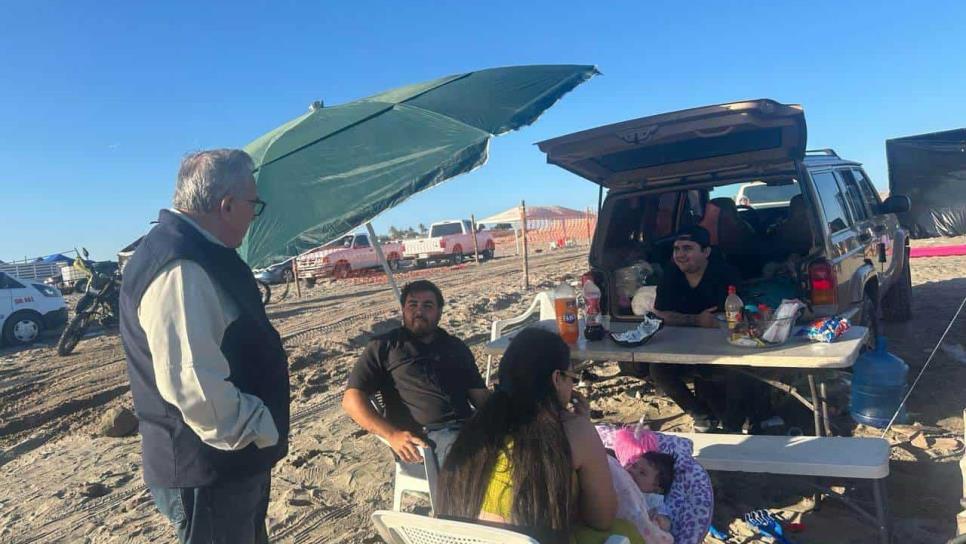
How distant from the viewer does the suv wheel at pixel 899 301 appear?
22.5 feet

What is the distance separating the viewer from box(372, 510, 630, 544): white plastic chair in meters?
1.66

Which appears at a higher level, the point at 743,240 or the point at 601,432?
the point at 743,240

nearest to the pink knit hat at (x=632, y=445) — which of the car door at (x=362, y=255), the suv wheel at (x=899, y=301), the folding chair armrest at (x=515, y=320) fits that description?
the folding chair armrest at (x=515, y=320)

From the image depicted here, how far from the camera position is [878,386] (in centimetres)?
377

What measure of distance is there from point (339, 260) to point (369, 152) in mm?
19113

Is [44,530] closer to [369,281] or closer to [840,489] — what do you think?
[840,489]

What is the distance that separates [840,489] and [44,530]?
188 inches

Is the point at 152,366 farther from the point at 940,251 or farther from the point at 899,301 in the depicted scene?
the point at 940,251

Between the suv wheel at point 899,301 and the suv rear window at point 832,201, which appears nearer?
the suv rear window at point 832,201

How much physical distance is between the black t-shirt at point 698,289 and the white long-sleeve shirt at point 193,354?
10.4 ft

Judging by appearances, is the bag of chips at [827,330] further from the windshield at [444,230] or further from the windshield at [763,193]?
the windshield at [444,230]

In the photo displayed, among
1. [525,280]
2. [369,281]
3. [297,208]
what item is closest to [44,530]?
[297,208]

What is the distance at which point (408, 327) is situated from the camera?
3.27 m

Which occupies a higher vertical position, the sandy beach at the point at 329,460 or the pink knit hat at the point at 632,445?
the pink knit hat at the point at 632,445
